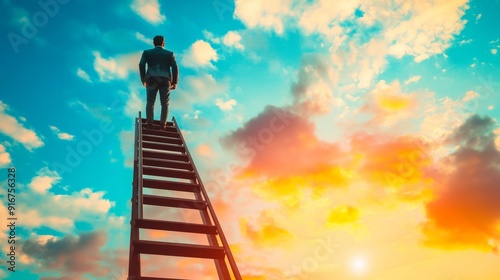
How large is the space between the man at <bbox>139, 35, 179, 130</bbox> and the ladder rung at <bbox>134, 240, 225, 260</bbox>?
3.87 m

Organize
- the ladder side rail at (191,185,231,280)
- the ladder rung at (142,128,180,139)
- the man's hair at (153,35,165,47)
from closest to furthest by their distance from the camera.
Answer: the ladder side rail at (191,185,231,280), the ladder rung at (142,128,180,139), the man's hair at (153,35,165,47)

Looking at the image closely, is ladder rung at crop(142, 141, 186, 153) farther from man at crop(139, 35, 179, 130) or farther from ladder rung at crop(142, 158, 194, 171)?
man at crop(139, 35, 179, 130)

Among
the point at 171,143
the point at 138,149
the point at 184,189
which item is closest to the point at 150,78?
the point at 171,143

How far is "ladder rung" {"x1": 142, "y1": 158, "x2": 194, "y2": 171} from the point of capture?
5446mm

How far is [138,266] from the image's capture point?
3445 mm

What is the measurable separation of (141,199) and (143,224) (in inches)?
18.7

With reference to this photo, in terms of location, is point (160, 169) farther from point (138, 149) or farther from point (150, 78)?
point (150, 78)

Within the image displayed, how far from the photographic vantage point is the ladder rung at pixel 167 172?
5215mm

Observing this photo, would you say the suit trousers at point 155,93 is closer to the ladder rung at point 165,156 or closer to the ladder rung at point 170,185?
the ladder rung at point 165,156

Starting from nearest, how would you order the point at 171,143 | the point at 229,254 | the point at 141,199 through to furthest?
the point at 229,254
the point at 141,199
the point at 171,143

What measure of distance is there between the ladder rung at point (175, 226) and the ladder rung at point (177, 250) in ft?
1.19

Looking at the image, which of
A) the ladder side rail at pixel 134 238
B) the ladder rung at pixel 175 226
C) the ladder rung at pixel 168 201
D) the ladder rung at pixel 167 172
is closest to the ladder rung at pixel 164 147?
the ladder rung at pixel 167 172

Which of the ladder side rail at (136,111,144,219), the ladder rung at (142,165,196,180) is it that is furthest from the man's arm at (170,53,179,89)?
the ladder rung at (142,165,196,180)

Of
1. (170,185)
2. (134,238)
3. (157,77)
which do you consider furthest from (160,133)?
(134,238)
